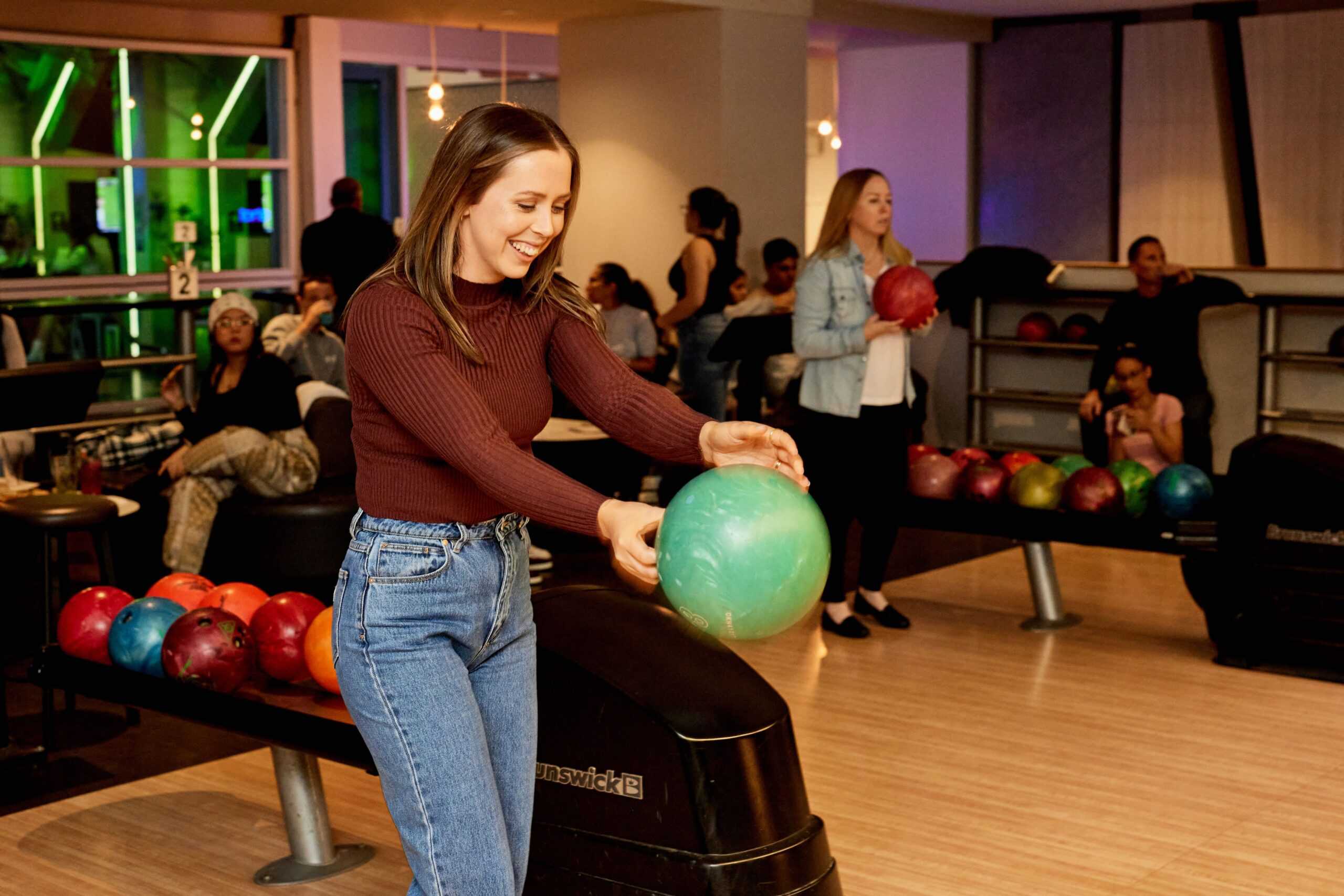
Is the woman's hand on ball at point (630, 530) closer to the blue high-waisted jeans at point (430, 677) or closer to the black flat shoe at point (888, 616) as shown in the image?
the blue high-waisted jeans at point (430, 677)

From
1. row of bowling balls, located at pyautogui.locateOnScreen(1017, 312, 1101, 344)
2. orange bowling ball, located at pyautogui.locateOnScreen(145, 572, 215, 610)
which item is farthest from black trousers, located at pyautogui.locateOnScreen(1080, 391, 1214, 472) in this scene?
orange bowling ball, located at pyautogui.locateOnScreen(145, 572, 215, 610)

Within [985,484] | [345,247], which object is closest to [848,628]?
[985,484]

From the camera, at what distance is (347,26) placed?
11.8 meters

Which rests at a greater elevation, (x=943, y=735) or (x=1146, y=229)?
(x=1146, y=229)

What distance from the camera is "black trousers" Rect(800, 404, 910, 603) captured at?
16.6 feet

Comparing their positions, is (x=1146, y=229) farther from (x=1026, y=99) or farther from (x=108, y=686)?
(x=108, y=686)

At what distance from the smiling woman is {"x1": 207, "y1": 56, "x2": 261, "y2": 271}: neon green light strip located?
9.80 metres

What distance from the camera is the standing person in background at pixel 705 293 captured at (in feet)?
25.5

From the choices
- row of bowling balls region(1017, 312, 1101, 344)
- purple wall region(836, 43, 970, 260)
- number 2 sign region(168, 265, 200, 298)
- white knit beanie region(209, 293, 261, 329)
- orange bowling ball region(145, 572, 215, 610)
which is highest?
purple wall region(836, 43, 970, 260)

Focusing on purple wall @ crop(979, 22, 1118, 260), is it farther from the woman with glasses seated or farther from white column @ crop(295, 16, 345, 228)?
the woman with glasses seated

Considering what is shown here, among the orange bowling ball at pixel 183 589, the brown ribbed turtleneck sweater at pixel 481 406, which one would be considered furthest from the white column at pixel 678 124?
the brown ribbed turtleneck sweater at pixel 481 406

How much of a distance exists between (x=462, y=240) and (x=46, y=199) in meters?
Answer: 9.33

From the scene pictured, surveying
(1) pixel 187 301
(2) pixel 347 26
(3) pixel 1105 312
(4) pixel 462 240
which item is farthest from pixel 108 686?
(2) pixel 347 26

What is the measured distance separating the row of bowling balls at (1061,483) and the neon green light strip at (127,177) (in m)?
6.97
